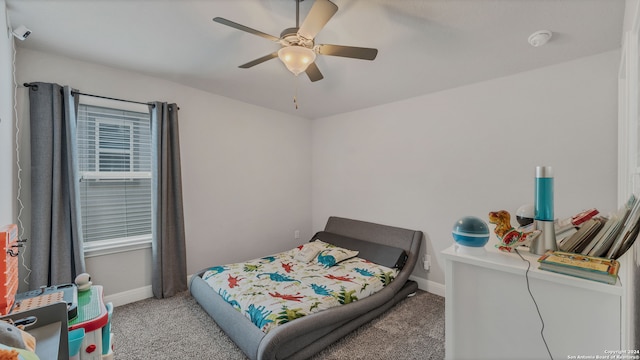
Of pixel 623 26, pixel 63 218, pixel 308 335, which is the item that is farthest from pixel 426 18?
pixel 63 218

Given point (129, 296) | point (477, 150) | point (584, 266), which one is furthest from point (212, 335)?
point (477, 150)

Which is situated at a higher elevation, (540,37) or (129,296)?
(540,37)

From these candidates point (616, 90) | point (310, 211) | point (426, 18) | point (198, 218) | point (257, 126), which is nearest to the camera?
point (426, 18)

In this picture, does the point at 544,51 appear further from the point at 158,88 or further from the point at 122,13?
the point at 158,88

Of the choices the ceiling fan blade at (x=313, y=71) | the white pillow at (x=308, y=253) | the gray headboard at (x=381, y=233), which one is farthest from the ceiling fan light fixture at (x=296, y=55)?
the gray headboard at (x=381, y=233)

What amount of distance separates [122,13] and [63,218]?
180 cm

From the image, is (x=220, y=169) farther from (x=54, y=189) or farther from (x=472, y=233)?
(x=472, y=233)

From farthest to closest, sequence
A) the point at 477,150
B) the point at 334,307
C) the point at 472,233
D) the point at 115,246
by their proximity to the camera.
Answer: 1. the point at 477,150
2. the point at 115,246
3. the point at 334,307
4. the point at 472,233

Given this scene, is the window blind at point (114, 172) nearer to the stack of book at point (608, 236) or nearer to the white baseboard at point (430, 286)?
the white baseboard at point (430, 286)

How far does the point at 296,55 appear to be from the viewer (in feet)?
5.27

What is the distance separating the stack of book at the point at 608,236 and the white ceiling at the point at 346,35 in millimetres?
1329

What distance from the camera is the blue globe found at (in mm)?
960

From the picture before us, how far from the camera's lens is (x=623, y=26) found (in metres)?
1.68

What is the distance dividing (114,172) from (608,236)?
11.6 ft
